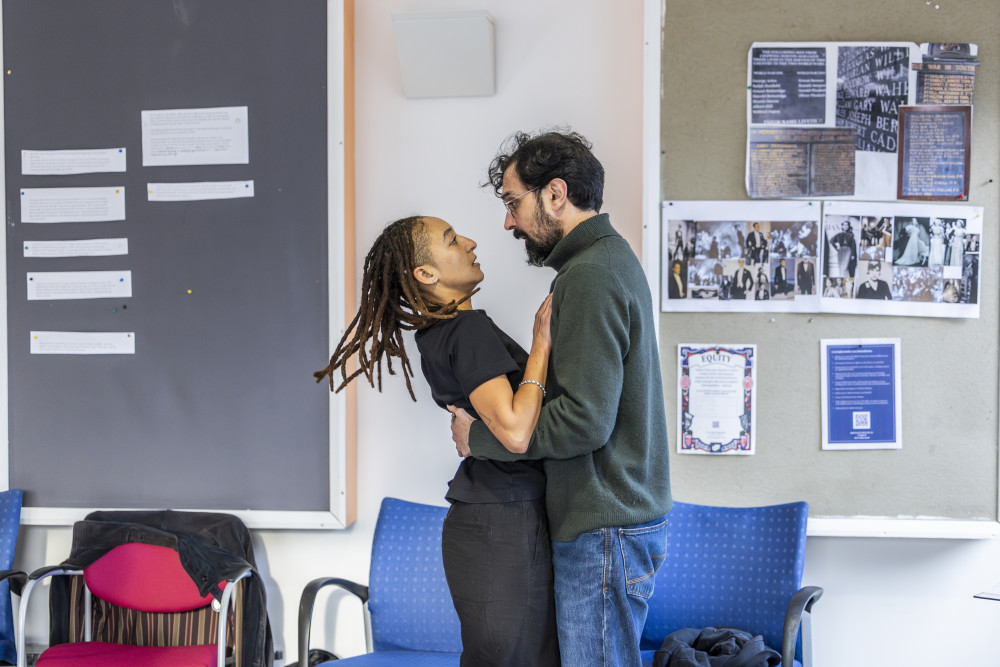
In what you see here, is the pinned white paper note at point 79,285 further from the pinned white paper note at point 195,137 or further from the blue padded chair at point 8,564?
the blue padded chair at point 8,564

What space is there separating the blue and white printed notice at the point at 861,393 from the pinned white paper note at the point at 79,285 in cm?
218

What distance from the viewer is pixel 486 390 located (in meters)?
1.40

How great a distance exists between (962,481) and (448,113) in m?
1.86

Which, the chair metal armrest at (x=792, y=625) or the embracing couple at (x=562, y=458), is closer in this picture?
the embracing couple at (x=562, y=458)

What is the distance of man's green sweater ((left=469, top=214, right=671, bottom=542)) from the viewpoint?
53.6 inches

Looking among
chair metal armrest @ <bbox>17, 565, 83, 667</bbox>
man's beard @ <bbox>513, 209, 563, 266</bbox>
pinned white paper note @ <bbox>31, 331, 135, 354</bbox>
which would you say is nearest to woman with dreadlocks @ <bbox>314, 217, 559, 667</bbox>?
man's beard @ <bbox>513, 209, 563, 266</bbox>

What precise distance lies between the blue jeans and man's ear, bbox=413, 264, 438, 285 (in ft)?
1.84

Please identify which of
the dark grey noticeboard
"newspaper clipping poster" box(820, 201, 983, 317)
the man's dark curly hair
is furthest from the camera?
the dark grey noticeboard

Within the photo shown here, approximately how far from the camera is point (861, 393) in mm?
2227

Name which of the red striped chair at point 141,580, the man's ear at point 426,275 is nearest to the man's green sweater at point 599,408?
the man's ear at point 426,275

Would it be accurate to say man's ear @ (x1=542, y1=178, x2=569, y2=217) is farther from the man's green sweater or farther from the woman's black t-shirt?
the woman's black t-shirt

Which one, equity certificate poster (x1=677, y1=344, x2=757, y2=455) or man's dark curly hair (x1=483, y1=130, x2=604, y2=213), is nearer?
man's dark curly hair (x1=483, y1=130, x2=604, y2=213)

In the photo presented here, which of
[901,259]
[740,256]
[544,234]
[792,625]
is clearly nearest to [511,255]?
[740,256]

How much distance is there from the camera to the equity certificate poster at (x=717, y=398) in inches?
88.4
